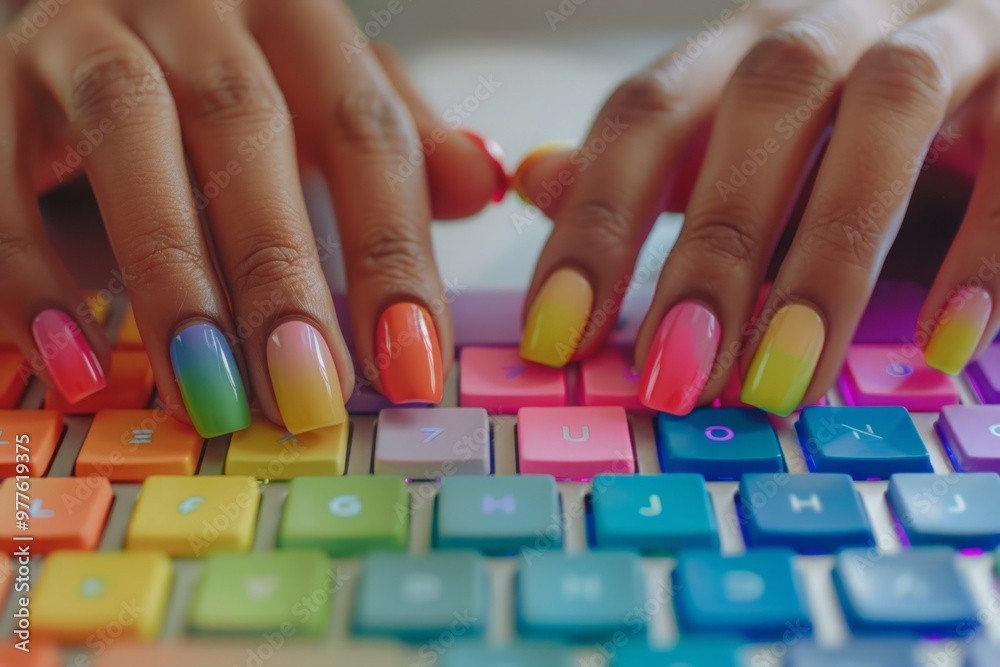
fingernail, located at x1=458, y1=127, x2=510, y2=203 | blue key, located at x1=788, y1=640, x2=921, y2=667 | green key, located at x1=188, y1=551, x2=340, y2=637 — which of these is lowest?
fingernail, located at x1=458, y1=127, x2=510, y2=203

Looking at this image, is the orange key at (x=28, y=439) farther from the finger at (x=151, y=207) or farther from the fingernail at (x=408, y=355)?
the fingernail at (x=408, y=355)

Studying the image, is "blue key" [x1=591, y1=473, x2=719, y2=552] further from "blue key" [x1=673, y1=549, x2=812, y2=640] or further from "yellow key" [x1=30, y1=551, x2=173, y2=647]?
"yellow key" [x1=30, y1=551, x2=173, y2=647]

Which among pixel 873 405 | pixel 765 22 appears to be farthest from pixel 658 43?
pixel 873 405

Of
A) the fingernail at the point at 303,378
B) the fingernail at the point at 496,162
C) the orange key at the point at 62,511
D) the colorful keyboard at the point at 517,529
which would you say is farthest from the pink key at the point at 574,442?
the fingernail at the point at 496,162

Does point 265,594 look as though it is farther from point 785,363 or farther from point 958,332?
point 958,332

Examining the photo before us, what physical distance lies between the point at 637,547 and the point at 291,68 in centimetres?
53

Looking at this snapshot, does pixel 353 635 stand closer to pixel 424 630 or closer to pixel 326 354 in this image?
pixel 424 630

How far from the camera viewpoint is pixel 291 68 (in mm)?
726

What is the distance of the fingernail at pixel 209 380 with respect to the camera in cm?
47

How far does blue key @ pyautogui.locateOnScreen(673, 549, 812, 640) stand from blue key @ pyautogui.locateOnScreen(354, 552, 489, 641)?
9cm

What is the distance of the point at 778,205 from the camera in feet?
1.94

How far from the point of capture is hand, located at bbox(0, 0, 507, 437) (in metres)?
0.50

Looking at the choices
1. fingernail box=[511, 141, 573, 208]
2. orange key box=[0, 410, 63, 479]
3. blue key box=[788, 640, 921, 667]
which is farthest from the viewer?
fingernail box=[511, 141, 573, 208]

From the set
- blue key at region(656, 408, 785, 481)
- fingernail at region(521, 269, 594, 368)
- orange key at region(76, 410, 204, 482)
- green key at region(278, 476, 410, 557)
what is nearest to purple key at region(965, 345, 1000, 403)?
blue key at region(656, 408, 785, 481)
